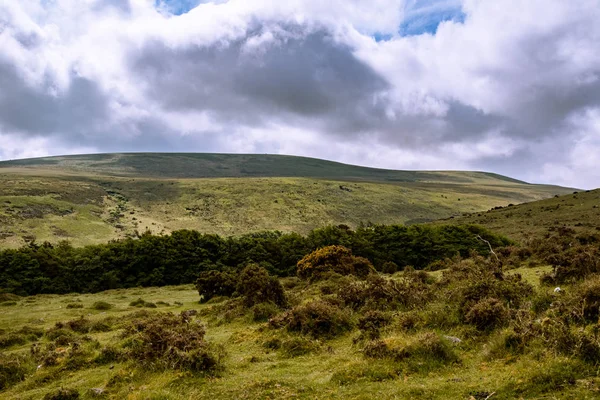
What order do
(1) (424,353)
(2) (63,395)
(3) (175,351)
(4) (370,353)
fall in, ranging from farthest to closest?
(3) (175,351), (4) (370,353), (2) (63,395), (1) (424,353)

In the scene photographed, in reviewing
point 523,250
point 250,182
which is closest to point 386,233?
point 523,250

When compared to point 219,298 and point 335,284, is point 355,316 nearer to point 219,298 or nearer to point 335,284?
point 335,284

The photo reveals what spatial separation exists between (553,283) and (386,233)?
44.6 meters

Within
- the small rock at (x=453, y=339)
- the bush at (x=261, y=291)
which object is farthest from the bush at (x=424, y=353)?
the bush at (x=261, y=291)

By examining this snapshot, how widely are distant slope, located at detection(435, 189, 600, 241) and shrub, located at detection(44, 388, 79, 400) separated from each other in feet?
205

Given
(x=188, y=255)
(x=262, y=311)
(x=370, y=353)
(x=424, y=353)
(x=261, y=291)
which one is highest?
(x=424, y=353)

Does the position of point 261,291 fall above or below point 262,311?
above

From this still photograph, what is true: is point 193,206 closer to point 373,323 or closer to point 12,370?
point 12,370

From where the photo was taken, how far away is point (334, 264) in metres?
42.2

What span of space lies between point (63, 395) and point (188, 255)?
49.1 m

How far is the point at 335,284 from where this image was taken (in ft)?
99.8

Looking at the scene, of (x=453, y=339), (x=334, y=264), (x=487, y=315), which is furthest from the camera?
(x=334, y=264)

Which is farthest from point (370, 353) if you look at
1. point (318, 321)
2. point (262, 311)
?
point (262, 311)

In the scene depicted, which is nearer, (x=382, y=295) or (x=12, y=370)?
(x=12, y=370)
